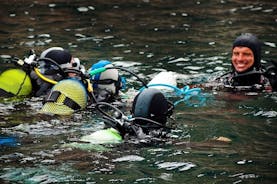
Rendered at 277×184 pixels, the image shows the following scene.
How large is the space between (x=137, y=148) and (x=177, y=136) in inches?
31.5

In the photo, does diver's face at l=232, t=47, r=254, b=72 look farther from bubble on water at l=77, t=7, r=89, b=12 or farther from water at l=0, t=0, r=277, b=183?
bubble on water at l=77, t=7, r=89, b=12

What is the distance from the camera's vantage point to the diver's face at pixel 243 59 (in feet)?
32.6

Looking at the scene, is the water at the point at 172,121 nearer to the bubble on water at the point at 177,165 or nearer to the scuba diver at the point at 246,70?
the bubble on water at the point at 177,165

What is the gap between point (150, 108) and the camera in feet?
21.7

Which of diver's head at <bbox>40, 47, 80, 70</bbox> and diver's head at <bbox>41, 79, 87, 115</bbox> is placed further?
diver's head at <bbox>40, 47, 80, 70</bbox>

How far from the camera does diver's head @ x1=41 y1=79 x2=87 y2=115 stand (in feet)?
24.6

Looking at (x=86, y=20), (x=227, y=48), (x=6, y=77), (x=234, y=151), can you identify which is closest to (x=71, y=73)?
(x=6, y=77)

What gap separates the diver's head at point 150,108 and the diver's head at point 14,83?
2.04m

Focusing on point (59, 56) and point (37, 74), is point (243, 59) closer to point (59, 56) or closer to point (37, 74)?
point (59, 56)

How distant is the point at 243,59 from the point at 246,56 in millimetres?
72

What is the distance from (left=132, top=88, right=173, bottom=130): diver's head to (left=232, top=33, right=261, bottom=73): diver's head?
3.50m

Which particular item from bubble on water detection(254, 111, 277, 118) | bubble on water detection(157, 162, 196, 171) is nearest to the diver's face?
bubble on water detection(254, 111, 277, 118)

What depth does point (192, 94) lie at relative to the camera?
918 centimetres

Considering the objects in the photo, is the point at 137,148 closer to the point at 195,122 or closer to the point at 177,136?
the point at 177,136
